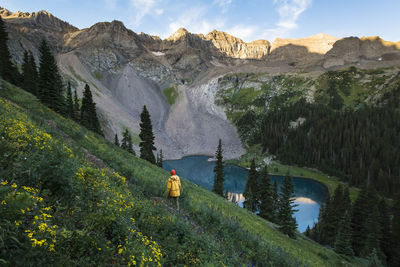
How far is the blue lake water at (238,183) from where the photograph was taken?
66.2 m

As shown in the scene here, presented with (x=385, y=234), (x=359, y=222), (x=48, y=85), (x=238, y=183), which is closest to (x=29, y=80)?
(x=48, y=85)

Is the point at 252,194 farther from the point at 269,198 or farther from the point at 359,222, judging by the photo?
the point at 359,222

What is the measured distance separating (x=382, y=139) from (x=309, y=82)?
272 ft

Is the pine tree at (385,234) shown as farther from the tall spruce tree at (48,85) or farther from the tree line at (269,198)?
the tall spruce tree at (48,85)

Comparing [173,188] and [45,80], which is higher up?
[45,80]

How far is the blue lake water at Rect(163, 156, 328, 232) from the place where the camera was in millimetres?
66188

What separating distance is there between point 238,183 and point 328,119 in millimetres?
81698

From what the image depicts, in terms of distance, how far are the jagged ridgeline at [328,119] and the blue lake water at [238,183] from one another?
21240 millimetres

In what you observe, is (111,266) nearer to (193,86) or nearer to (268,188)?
(268,188)

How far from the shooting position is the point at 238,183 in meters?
85.8

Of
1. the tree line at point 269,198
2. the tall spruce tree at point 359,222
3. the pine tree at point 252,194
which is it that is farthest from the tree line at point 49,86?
the tall spruce tree at point 359,222

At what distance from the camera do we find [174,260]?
212 inches

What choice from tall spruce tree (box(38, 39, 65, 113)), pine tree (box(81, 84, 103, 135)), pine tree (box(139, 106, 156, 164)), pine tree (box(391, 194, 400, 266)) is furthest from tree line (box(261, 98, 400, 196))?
tall spruce tree (box(38, 39, 65, 113))

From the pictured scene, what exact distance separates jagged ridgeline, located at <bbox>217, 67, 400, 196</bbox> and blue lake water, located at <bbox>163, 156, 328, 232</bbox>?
21240 millimetres
